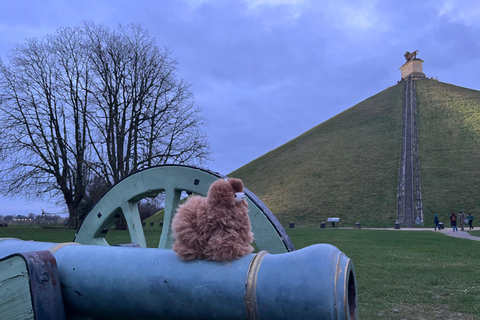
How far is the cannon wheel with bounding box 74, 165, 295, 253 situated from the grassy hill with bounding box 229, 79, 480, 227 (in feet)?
102

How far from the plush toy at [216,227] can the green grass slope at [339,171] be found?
32.5 m

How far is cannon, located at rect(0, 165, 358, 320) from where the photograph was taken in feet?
7.26

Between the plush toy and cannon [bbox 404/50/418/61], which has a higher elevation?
cannon [bbox 404/50/418/61]

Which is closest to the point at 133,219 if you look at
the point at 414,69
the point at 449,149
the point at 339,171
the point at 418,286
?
the point at 418,286

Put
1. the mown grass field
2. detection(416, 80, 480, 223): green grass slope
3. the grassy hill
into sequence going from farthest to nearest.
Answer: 1. the grassy hill
2. detection(416, 80, 480, 223): green grass slope
3. the mown grass field

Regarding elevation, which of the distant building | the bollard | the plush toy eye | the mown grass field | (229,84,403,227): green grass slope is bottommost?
the mown grass field

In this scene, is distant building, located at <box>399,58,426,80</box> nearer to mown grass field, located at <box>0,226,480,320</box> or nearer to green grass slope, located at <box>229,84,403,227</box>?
green grass slope, located at <box>229,84,403,227</box>

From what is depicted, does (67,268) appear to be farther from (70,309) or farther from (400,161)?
(400,161)

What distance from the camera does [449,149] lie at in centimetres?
4572

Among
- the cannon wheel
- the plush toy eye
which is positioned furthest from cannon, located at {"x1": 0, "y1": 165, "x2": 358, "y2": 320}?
the cannon wheel

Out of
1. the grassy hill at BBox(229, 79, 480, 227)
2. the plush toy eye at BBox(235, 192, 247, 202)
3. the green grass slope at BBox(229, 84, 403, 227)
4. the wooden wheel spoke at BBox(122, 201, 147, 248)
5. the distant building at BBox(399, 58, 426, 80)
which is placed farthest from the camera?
the distant building at BBox(399, 58, 426, 80)

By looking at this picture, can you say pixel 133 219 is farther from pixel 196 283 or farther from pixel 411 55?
pixel 411 55

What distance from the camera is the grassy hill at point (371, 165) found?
37125 mm

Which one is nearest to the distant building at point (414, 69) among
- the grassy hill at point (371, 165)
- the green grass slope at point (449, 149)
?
the green grass slope at point (449, 149)
